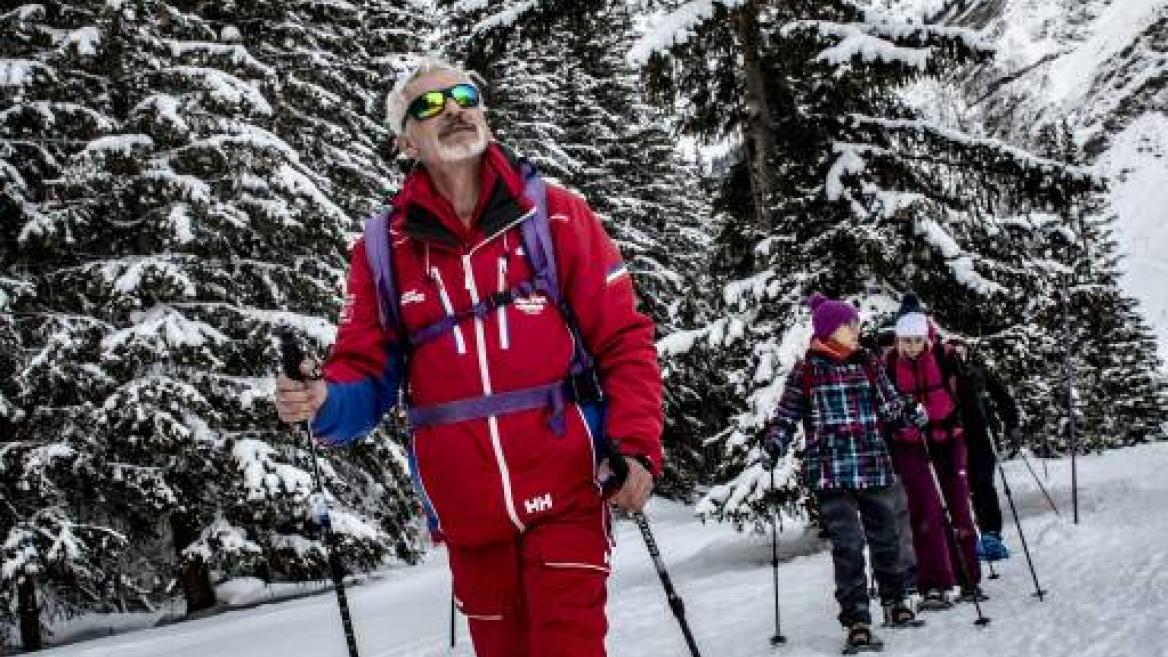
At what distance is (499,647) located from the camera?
2.81 meters

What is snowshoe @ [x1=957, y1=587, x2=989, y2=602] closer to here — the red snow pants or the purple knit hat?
the purple knit hat

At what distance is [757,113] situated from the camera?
10.9 metres

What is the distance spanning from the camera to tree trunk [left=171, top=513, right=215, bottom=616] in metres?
14.5

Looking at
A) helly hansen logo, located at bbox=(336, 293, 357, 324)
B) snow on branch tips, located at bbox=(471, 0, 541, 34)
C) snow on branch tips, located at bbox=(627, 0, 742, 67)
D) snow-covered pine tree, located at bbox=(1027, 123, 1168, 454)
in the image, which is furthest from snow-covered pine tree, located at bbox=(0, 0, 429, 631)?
snow-covered pine tree, located at bbox=(1027, 123, 1168, 454)

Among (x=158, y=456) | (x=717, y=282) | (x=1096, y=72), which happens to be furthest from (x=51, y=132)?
(x=1096, y=72)

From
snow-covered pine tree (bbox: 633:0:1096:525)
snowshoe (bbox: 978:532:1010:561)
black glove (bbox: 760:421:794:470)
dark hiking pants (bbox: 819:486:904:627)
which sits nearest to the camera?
dark hiking pants (bbox: 819:486:904:627)

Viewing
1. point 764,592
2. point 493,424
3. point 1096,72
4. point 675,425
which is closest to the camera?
point 493,424

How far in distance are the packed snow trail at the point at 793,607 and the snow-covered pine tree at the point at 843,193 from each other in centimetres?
149

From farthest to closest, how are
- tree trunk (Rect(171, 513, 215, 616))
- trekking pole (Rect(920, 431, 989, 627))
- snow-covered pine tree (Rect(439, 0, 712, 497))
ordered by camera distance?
snow-covered pine tree (Rect(439, 0, 712, 497))
tree trunk (Rect(171, 513, 215, 616))
trekking pole (Rect(920, 431, 989, 627))

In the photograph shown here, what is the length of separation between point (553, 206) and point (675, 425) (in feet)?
67.2

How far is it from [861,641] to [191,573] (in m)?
11.1

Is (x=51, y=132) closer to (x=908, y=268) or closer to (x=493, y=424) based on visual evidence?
(x=908, y=268)

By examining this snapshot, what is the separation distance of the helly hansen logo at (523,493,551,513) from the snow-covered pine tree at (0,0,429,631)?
10981 mm

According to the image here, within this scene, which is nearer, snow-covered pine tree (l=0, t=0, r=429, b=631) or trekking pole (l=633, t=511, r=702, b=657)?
trekking pole (l=633, t=511, r=702, b=657)
